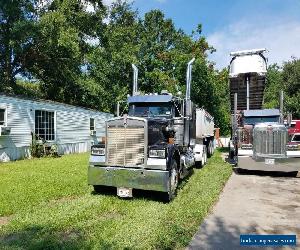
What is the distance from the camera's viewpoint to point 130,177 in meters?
7.74

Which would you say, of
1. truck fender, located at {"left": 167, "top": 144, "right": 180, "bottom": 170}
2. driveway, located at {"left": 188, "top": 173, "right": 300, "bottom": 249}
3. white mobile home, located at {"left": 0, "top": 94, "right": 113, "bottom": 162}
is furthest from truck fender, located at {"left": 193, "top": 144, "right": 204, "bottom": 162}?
white mobile home, located at {"left": 0, "top": 94, "right": 113, "bottom": 162}

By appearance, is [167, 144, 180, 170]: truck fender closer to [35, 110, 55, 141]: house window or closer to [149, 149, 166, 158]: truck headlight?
[149, 149, 166, 158]: truck headlight

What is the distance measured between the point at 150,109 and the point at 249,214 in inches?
182

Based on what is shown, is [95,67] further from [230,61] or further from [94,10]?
[230,61]

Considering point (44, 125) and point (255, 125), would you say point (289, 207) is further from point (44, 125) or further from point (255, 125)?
point (44, 125)

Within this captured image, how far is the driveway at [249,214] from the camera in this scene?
18.5 ft

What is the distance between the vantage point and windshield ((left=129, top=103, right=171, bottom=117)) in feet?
33.4

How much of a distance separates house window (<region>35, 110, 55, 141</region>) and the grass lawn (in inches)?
325

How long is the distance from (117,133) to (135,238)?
320 cm

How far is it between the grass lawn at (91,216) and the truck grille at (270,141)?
2.98 metres

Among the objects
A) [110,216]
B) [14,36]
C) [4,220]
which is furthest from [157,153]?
[14,36]

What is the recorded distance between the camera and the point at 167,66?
34.4 meters

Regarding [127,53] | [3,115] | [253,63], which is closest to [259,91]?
[253,63]

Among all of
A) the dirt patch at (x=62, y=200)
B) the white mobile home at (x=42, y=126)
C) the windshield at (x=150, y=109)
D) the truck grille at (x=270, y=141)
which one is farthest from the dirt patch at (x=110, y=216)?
the white mobile home at (x=42, y=126)
